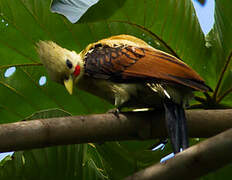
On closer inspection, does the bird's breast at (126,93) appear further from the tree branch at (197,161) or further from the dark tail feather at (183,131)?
the tree branch at (197,161)

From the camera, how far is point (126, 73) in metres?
2.79

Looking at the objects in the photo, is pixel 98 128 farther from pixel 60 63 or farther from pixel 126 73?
pixel 60 63

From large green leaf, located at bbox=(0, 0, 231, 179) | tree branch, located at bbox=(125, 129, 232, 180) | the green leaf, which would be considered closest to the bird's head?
large green leaf, located at bbox=(0, 0, 231, 179)

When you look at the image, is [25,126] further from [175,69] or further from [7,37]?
[7,37]

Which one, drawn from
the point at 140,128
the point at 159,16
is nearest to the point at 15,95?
the point at 159,16

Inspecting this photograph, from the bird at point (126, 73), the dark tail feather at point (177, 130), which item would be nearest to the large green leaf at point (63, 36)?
the bird at point (126, 73)

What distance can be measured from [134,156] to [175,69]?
509mm

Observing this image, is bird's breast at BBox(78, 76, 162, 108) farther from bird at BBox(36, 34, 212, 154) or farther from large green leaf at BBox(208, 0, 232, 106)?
large green leaf at BBox(208, 0, 232, 106)

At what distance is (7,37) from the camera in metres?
3.05

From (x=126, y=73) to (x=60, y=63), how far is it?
1.31 feet

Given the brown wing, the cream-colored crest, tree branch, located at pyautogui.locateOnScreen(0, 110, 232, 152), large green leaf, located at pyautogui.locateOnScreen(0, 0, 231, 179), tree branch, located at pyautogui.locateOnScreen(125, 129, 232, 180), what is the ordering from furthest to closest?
the cream-colored crest, large green leaf, located at pyautogui.locateOnScreen(0, 0, 231, 179), the brown wing, tree branch, located at pyautogui.locateOnScreen(0, 110, 232, 152), tree branch, located at pyautogui.locateOnScreen(125, 129, 232, 180)

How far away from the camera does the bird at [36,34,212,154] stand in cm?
258

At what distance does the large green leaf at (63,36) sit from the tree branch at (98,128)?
0.71 metres

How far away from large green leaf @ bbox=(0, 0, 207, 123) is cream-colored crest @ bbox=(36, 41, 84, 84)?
0.67 feet
